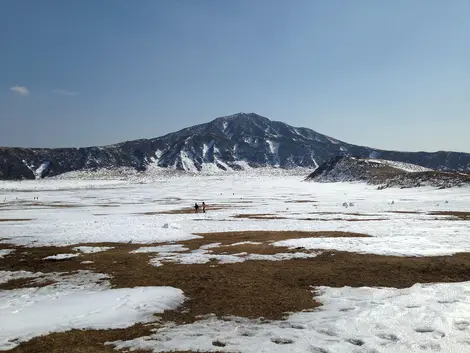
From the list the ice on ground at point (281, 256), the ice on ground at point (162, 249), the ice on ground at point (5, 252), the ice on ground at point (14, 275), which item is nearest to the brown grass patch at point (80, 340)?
the ice on ground at point (14, 275)

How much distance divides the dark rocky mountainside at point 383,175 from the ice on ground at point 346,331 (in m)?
71.4

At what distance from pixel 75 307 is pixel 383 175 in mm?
118643

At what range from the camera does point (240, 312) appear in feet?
35.4

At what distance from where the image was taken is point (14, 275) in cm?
1634

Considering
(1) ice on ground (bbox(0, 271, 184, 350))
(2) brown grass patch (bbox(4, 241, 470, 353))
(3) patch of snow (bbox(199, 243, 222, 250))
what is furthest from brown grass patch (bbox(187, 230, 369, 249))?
(1) ice on ground (bbox(0, 271, 184, 350))

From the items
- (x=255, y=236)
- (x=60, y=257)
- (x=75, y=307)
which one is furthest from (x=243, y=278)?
(x=255, y=236)

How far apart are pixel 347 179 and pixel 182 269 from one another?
129 m

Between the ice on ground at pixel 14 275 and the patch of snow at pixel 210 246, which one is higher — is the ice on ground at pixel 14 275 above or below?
above

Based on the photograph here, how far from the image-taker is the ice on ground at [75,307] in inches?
393

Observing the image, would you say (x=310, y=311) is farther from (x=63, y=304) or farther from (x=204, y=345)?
(x=63, y=304)

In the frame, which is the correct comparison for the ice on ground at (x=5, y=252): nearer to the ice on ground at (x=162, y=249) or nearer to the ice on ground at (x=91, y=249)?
the ice on ground at (x=91, y=249)

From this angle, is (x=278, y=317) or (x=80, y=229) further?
(x=80, y=229)

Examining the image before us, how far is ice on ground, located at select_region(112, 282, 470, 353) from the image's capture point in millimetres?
8047

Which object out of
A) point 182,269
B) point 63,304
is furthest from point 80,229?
point 63,304
